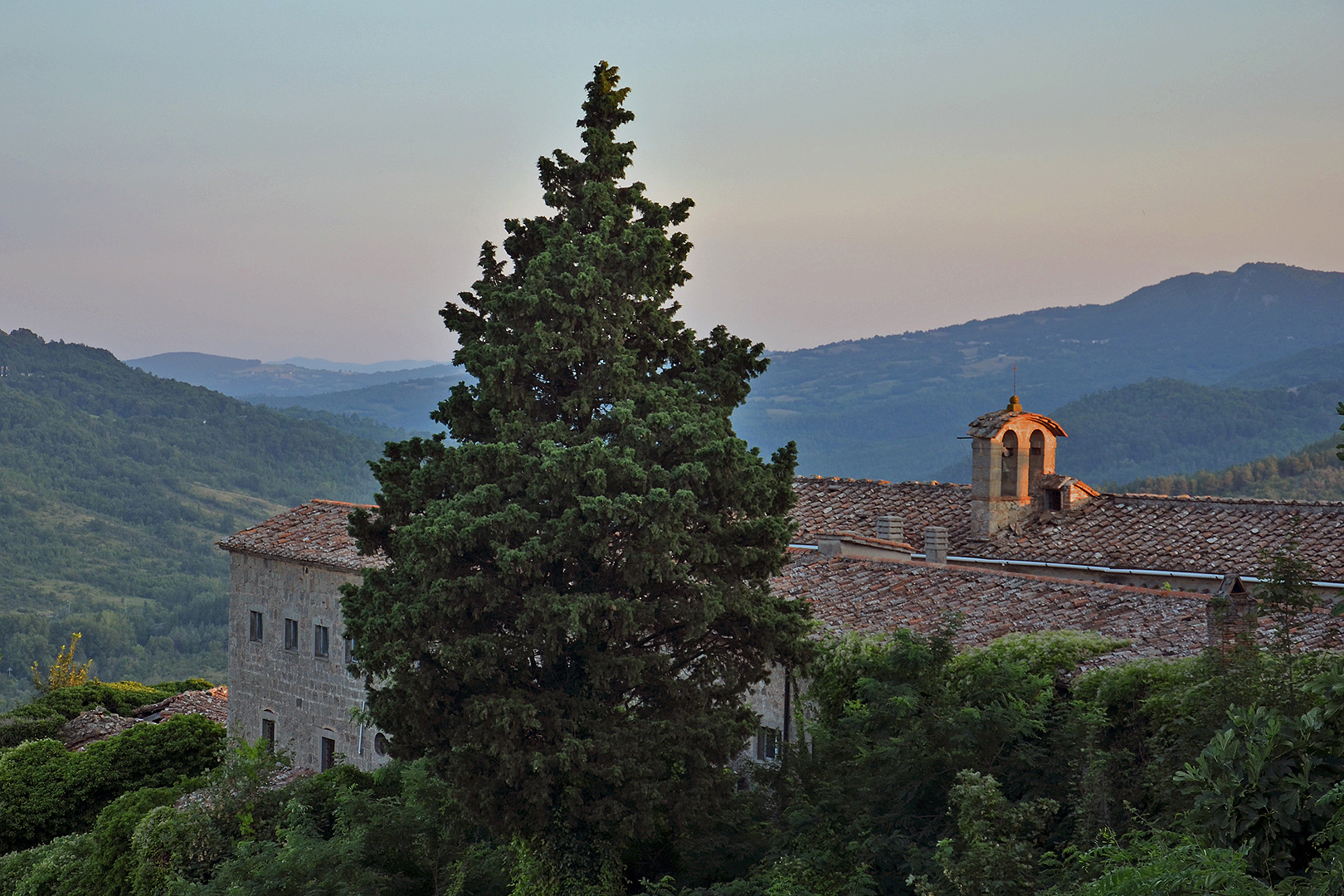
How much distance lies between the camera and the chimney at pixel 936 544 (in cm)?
1989

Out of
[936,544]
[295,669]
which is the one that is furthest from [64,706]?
[936,544]

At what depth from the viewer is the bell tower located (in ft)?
68.6

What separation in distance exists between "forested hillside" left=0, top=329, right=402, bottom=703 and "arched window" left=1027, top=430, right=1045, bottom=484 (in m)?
83.8

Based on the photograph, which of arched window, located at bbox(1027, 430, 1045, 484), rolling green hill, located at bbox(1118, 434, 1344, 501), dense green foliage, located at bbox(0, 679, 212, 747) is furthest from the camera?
rolling green hill, located at bbox(1118, 434, 1344, 501)

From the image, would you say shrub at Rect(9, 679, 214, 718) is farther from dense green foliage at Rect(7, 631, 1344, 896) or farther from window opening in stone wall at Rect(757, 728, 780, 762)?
window opening in stone wall at Rect(757, 728, 780, 762)

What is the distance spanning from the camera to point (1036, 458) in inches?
872

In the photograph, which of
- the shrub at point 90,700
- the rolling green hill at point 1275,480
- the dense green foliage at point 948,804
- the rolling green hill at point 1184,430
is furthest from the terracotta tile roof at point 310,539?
the rolling green hill at point 1184,430

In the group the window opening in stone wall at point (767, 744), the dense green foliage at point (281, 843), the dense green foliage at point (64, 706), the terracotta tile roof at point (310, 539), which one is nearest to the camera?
the dense green foliage at point (281, 843)

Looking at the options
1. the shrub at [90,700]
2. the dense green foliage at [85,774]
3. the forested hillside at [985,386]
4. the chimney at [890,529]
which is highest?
the forested hillside at [985,386]

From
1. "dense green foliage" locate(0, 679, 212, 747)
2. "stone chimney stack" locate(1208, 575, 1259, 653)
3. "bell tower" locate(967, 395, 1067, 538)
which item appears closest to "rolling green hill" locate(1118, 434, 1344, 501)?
"bell tower" locate(967, 395, 1067, 538)

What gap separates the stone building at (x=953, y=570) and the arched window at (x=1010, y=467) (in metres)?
0.03

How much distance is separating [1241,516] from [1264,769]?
13047 millimetres

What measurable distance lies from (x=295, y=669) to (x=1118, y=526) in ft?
50.9

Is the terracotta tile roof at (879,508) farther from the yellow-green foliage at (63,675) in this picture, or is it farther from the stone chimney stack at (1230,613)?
the yellow-green foliage at (63,675)
